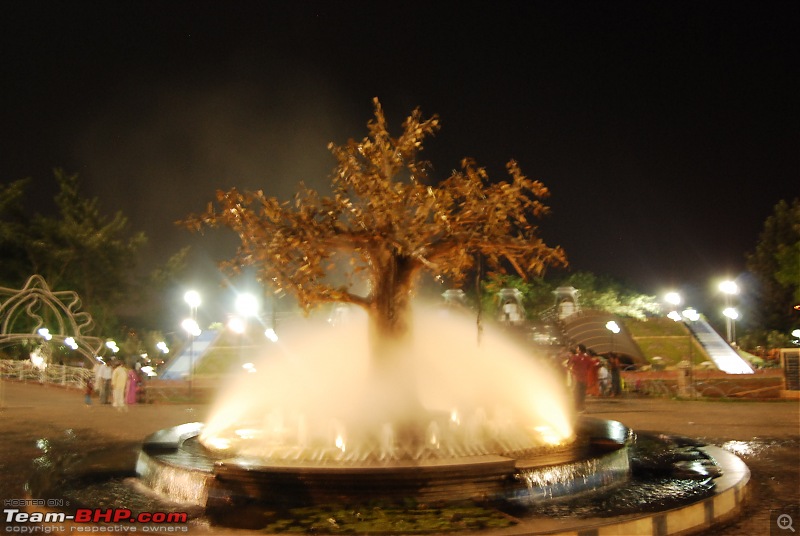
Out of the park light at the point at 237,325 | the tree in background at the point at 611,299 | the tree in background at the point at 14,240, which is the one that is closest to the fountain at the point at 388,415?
the park light at the point at 237,325

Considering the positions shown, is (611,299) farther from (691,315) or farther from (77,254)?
(77,254)

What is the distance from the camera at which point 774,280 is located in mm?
54188

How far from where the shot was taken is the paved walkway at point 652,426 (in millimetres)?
8125

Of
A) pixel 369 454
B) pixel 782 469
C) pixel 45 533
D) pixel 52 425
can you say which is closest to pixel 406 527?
pixel 369 454

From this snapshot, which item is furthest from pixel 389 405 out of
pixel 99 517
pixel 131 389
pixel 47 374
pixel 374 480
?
pixel 47 374

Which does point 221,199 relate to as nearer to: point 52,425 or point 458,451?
point 458,451

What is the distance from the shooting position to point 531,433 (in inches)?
391

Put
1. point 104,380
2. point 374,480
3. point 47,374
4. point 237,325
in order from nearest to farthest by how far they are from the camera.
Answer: point 374,480 → point 104,380 → point 47,374 → point 237,325

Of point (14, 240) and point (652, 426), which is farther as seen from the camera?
point (14, 240)

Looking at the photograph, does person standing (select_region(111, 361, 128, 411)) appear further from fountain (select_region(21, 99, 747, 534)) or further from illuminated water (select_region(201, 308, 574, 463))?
fountain (select_region(21, 99, 747, 534))

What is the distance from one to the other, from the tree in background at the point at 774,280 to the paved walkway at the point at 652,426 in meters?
33.9

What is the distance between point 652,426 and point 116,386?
49.7 feet

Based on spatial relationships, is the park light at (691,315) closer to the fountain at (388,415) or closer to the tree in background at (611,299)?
the tree in background at (611,299)

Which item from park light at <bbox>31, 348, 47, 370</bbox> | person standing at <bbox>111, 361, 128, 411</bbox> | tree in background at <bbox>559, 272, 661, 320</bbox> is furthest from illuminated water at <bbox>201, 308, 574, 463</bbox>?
tree in background at <bbox>559, 272, 661, 320</bbox>
